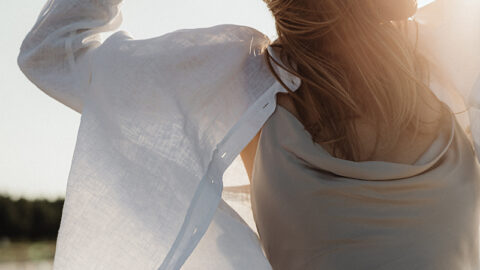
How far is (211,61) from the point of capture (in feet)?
5.11

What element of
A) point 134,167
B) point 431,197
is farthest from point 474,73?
point 134,167

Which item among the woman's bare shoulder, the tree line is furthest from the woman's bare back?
the tree line

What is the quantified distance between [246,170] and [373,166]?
0.40 metres

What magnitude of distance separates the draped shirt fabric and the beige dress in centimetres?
13

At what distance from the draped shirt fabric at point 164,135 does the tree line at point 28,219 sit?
114 ft

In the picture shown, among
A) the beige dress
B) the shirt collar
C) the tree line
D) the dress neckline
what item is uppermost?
the shirt collar

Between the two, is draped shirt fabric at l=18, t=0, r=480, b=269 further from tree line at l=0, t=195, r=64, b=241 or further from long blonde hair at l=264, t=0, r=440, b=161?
tree line at l=0, t=195, r=64, b=241

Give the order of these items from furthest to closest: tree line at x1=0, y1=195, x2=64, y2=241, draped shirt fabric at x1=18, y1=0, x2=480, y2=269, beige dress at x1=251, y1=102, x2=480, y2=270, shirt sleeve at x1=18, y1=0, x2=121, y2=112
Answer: tree line at x1=0, y1=195, x2=64, y2=241 → shirt sleeve at x1=18, y1=0, x2=121, y2=112 → draped shirt fabric at x1=18, y1=0, x2=480, y2=269 → beige dress at x1=251, y1=102, x2=480, y2=270

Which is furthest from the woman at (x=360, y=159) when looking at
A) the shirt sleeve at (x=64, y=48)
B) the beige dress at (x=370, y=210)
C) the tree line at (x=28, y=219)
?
the tree line at (x=28, y=219)

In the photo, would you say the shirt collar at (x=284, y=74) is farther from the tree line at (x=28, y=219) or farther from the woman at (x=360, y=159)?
the tree line at (x=28, y=219)

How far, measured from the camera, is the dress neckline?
1349mm

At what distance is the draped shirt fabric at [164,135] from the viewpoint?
1485 mm

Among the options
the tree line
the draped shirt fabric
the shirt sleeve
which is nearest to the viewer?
the draped shirt fabric

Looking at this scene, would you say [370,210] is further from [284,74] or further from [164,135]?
[164,135]
